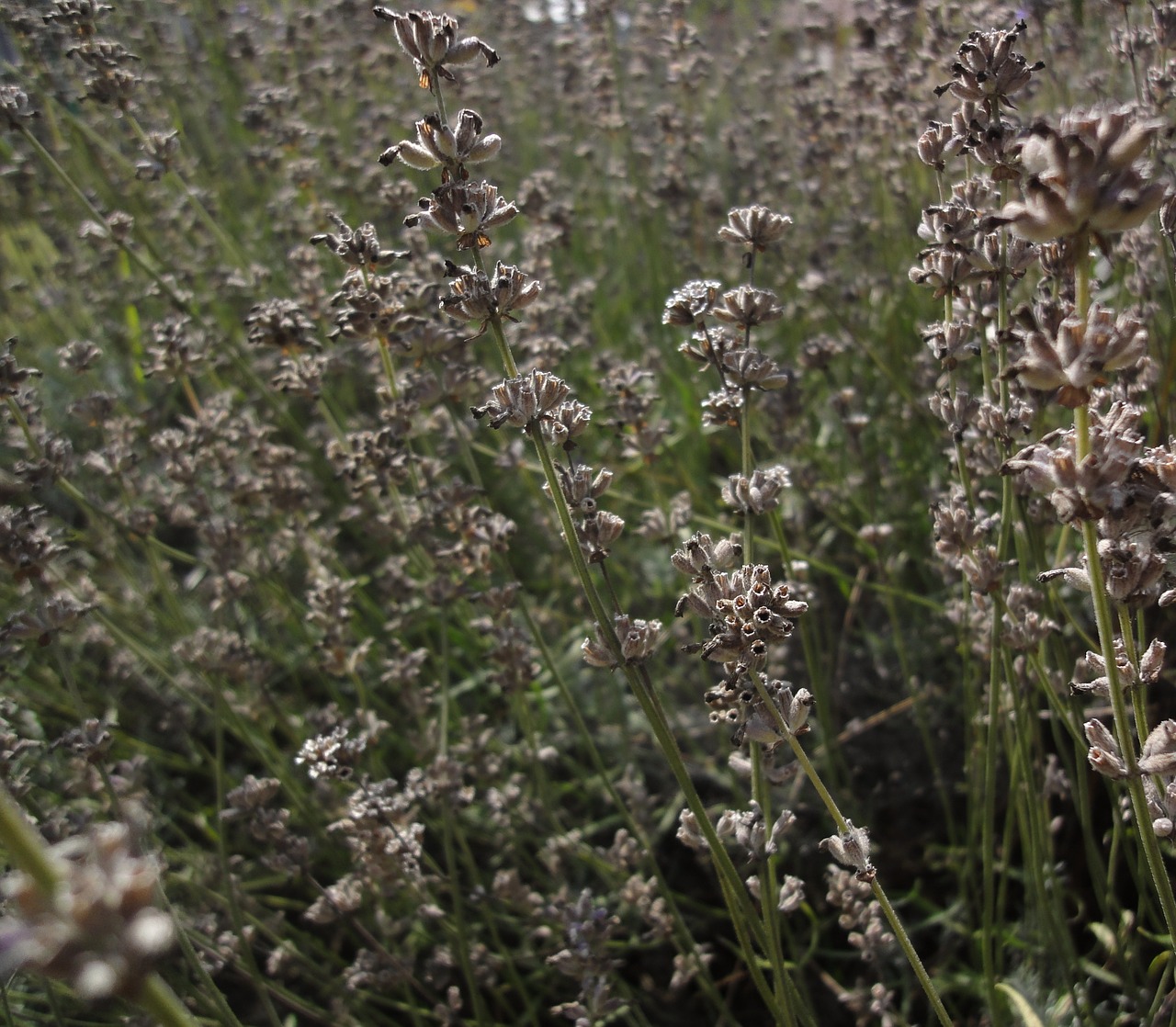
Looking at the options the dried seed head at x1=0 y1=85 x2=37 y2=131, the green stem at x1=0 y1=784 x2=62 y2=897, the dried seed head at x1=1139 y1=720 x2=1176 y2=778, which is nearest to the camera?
the green stem at x1=0 y1=784 x2=62 y2=897

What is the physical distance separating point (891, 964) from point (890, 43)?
9.04 ft

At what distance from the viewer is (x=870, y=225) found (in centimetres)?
370

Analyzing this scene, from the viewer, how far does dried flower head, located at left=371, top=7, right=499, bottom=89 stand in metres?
1.28

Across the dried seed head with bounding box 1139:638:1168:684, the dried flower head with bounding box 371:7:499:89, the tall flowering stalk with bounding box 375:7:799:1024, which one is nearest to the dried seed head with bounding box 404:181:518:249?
the tall flowering stalk with bounding box 375:7:799:1024

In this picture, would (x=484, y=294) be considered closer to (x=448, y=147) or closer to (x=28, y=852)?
(x=448, y=147)

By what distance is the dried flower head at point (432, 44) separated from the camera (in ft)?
4.20

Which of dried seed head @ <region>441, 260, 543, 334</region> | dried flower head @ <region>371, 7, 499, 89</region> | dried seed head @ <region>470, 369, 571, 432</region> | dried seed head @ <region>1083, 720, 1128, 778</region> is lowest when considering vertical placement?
dried seed head @ <region>1083, 720, 1128, 778</region>

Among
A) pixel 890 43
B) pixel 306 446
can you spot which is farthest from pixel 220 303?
pixel 890 43

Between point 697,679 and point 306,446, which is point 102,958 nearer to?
point 697,679

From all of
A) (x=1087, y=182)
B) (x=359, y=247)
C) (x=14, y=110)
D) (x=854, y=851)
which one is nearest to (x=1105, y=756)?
(x=854, y=851)

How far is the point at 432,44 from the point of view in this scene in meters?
1.29

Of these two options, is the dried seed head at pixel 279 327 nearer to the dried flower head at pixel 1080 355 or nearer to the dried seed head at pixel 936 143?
the dried seed head at pixel 936 143

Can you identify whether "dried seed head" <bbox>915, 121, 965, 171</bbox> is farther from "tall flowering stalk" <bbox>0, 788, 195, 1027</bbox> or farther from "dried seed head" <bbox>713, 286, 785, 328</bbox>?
"tall flowering stalk" <bbox>0, 788, 195, 1027</bbox>

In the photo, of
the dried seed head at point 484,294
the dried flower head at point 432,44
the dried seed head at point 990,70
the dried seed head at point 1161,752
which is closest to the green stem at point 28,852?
the dried seed head at point 484,294
